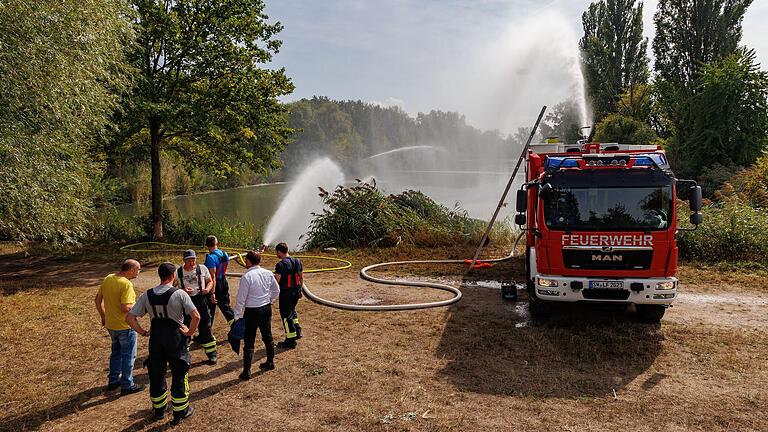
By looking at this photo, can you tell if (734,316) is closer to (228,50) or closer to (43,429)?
(43,429)

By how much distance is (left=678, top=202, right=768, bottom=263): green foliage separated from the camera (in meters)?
13.4

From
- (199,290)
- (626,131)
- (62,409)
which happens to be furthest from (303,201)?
(62,409)

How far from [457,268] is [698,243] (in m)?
7.07

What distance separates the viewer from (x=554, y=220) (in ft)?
27.1

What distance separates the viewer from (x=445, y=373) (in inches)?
270

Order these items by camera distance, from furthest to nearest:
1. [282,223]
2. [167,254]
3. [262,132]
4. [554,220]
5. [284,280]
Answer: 1. [282,223]
2. [262,132]
3. [167,254]
4. [554,220]
5. [284,280]

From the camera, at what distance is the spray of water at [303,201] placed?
27.0m

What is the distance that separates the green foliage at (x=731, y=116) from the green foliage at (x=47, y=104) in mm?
28834

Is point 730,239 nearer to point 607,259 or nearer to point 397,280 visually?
point 607,259

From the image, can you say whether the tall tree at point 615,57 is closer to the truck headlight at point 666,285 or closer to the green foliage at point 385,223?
the green foliage at point 385,223

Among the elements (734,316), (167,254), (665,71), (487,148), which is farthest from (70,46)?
(487,148)

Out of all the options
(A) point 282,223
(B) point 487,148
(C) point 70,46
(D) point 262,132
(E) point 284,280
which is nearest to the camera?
(E) point 284,280

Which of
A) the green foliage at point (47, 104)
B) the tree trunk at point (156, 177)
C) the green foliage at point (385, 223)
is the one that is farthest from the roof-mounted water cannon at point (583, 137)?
the tree trunk at point (156, 177)

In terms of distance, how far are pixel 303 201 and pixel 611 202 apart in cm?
2760
